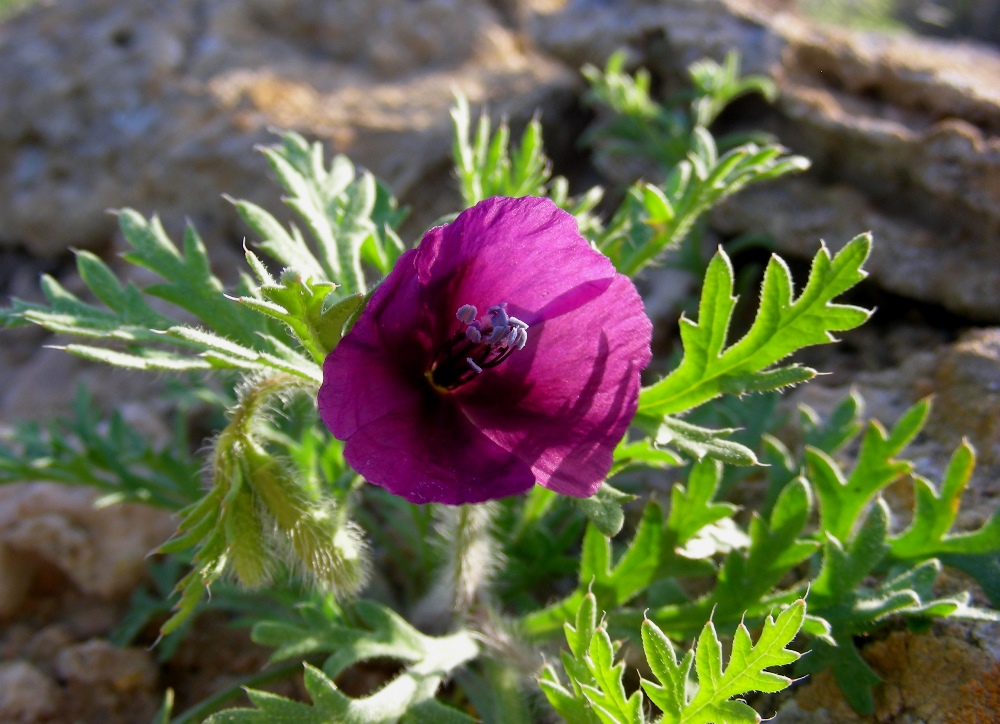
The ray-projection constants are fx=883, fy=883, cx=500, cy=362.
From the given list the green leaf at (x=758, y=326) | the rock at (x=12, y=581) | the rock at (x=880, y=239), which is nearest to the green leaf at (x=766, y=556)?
the green leaf at (x=758, y=326)

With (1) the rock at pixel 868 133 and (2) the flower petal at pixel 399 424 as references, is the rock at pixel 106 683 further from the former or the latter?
(1) the rock at pixel 868 133

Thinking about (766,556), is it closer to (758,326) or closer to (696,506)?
(696,506)

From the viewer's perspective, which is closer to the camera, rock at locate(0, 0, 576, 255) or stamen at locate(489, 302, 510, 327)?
stamen at locate(489, 302, 510, 327)

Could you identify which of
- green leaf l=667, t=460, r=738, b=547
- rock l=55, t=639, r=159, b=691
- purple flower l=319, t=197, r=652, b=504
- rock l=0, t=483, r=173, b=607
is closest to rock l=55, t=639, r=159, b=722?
rock l=55, t=639, r=159, b=691

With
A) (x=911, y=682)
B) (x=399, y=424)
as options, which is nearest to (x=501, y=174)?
(x=399, y=424)

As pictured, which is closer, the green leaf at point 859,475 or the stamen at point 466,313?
the stamen at point 466,313

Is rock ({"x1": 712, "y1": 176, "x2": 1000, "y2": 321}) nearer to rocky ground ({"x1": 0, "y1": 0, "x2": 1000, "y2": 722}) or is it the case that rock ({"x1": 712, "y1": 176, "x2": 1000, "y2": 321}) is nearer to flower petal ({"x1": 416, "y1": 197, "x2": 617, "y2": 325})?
rocky ground ({"x1": 0, "y1": 0, "x2": 1000, "y2": 722})

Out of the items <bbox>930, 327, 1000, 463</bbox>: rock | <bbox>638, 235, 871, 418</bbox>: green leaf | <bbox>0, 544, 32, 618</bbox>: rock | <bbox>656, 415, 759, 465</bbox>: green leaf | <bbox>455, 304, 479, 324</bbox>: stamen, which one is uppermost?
<bbox>455, 304, 479, 324</bbox>: stamen

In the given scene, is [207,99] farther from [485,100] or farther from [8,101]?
[485,100]
